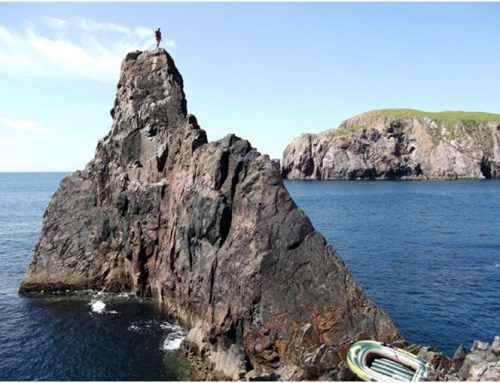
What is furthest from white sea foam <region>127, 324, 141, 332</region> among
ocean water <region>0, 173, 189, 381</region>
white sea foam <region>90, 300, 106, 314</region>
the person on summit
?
the person on summit

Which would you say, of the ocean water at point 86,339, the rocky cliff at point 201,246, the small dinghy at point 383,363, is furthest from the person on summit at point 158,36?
the small dinghy at point 383,363

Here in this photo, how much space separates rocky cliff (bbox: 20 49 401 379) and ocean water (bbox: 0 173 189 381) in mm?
2876

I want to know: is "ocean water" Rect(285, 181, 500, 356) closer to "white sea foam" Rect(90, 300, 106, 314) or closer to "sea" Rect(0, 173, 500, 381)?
"sea" Rect(0, 173, 500, 381)

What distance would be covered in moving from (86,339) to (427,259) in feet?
196

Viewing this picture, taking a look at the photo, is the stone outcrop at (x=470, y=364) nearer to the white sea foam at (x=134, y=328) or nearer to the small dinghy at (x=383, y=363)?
the small dinghy at (x=383, y=363)

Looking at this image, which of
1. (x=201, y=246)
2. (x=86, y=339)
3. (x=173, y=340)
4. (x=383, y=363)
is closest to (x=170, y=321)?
(x=173, y=340)

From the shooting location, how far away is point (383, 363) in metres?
36.2

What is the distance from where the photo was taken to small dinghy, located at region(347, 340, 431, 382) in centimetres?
3428

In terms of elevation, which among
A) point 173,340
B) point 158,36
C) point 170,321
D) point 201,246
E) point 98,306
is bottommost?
point 173,340

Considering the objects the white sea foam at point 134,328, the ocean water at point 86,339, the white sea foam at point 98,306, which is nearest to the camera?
the ocean water at point 86,339

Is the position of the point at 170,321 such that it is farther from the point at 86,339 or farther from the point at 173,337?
the point at 86,339

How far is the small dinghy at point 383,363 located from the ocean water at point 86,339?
652 inches

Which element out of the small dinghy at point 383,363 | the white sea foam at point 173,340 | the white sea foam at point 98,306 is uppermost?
the small dinghy at point 383,363

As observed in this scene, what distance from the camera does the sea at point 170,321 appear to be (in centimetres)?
4519
